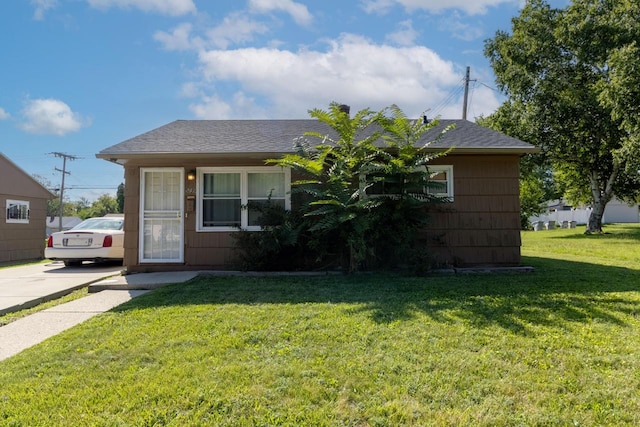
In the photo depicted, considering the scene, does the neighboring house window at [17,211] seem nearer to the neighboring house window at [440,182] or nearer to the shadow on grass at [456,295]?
the shadow on grass at [456,295]

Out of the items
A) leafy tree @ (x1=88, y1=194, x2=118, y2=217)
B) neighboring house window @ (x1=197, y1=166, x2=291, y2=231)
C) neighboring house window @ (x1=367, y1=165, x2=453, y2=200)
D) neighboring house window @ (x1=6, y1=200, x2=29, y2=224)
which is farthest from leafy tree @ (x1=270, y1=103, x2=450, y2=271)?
leafy tree @ (x1=88, y1=194, x2=118, y2=217)

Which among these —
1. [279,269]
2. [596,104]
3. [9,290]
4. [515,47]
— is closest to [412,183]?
[279,269]

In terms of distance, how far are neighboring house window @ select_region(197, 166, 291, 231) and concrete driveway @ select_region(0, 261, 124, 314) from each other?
234 cm

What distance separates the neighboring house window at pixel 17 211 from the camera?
13250 mm

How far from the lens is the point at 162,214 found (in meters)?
7.72

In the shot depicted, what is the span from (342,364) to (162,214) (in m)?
5.92

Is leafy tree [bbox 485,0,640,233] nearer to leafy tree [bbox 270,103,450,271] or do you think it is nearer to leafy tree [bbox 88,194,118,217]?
leafy tree [bbox 270,103,450,271]

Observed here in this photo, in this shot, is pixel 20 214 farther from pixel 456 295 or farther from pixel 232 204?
pixel 456 295

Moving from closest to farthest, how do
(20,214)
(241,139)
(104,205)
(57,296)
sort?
(57,296), (241,139), (20,214), (104,205)

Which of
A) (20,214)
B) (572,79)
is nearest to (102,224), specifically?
(20,214)

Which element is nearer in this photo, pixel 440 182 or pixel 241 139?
pixel 440 182

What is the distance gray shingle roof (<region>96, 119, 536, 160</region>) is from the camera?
725 centimetres

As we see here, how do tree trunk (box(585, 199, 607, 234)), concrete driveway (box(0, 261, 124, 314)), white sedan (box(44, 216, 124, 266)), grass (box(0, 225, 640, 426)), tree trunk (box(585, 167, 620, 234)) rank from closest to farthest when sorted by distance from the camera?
grass (box(0, 225, 640, 426)) < concrete driveway (box(0, 261, 124, 314)) < white sedan (box(44, 216, 124, 266)) < tree trunk (box(585, 167, 620, 234)) < tree trunk (box(585, 199, 607, 234))

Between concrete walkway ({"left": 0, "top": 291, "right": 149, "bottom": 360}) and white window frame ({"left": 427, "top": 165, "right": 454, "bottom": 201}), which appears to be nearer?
Answer: concrete walkway ({"left": 0, "top": 291, "right": 149, "bottom": 360})
